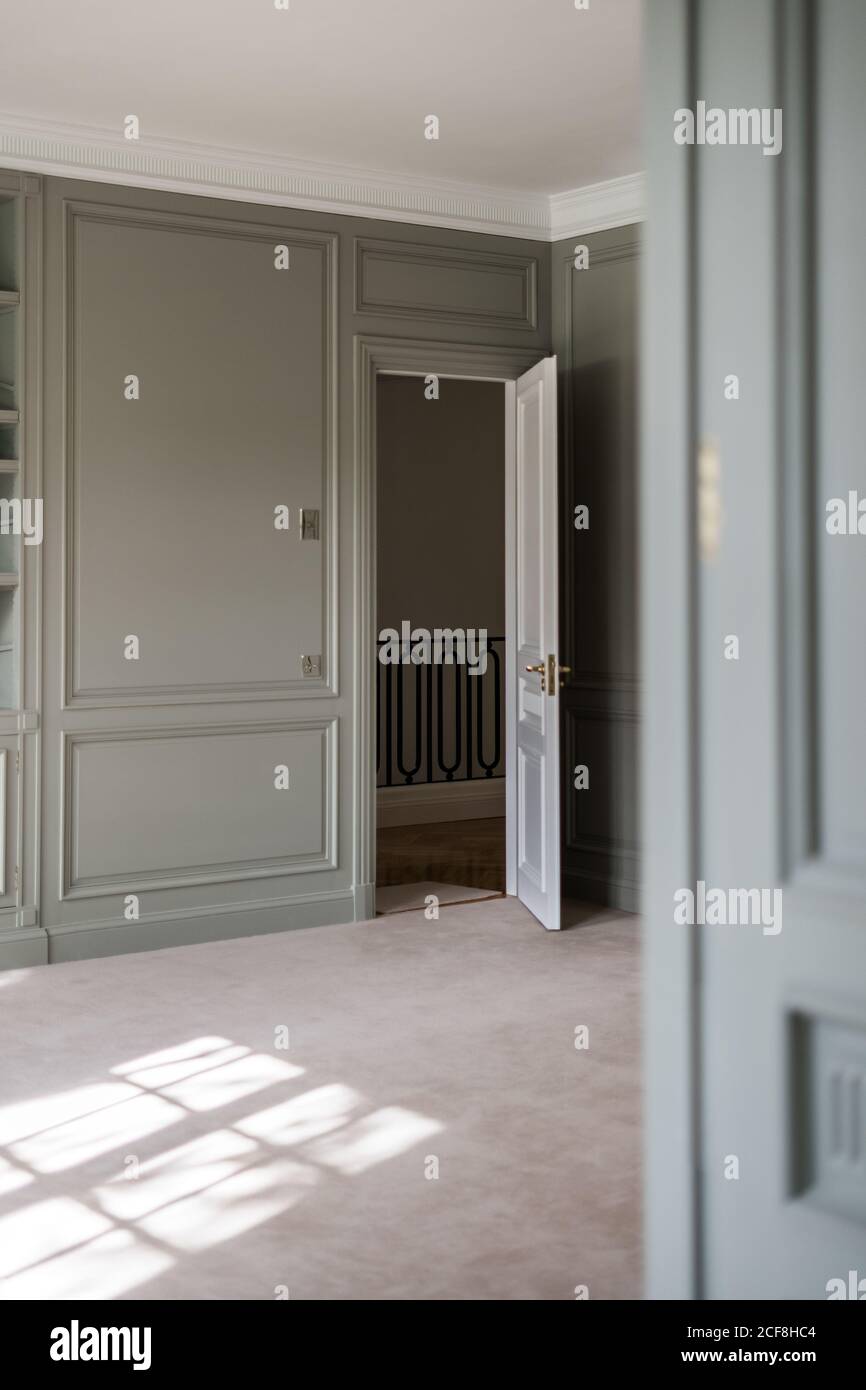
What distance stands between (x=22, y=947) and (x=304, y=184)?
3252 mm

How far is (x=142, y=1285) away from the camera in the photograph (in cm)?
248

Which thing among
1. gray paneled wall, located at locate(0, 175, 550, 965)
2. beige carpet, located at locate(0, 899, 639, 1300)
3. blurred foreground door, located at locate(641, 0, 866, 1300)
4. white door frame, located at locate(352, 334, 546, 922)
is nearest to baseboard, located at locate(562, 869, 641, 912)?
beige carpet, located at locate(0, 899, 639, 1300)

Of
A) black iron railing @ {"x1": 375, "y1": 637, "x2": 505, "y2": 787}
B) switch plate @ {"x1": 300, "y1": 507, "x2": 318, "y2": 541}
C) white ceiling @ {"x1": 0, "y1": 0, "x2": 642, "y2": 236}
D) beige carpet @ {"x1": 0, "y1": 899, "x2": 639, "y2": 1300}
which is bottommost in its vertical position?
beige carpet @ {"x1": 0, "y1": 899, "x2": 639, "y2": 1300}

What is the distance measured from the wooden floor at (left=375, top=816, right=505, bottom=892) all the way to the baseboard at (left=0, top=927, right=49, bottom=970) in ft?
6.18

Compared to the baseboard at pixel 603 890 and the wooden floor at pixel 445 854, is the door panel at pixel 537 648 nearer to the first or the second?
the baseboard at pixel 603 890

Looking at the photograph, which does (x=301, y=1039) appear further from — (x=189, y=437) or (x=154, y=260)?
(x=154, y=260)

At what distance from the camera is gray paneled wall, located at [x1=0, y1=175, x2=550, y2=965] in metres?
5.00

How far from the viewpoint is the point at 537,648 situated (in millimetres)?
5578

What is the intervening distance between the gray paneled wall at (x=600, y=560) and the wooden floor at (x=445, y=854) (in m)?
0.67

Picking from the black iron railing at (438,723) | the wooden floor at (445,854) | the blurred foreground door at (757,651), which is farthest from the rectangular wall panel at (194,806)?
the blurred foreground door at (757,651)

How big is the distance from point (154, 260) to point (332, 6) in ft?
4.98

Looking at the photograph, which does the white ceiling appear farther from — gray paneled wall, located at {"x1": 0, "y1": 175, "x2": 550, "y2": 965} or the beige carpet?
the beige carpet
